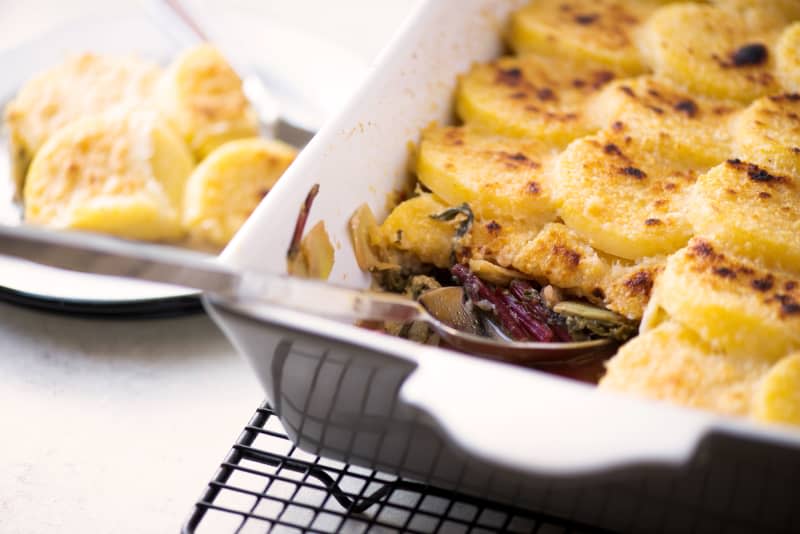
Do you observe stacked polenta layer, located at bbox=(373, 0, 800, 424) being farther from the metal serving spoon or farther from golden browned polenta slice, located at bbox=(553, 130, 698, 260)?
the metal serving spoon

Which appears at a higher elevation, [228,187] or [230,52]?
[230,52]

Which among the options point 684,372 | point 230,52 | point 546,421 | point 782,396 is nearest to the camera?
point 546,421

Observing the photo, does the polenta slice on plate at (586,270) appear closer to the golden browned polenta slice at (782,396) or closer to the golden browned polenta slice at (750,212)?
the golden browned polenta slice at (750,212)

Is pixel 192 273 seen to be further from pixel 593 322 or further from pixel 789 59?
pixel 789 59

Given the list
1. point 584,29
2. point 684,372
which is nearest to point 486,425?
point 684,372

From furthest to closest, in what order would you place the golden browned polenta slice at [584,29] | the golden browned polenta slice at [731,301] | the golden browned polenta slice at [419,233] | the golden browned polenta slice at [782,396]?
the golden browned polenta slice at [584,29] → the golden browned polenta slice at [419,233] → the golden browned polenta slice at [731,301] → the golden browned polenta slice at [782,396]

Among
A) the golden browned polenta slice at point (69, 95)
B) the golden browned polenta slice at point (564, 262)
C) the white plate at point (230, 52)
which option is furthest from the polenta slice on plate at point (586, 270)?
the golden browned polenta slice at point (69, 95)

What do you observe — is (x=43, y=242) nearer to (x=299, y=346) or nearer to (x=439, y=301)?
(x=299, y=346)
